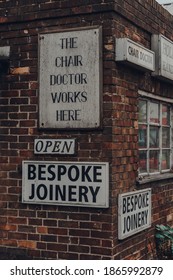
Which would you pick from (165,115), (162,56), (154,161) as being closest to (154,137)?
(154,161)

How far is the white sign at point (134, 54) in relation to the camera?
5.24 meters

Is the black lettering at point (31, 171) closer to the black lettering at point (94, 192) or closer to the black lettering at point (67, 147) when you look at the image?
the black lettering at point (67, 147)

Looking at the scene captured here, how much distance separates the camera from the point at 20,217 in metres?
5.65

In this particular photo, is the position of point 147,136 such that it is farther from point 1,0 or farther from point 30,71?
point 1,0

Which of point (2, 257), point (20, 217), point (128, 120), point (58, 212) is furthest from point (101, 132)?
point (2, 257)

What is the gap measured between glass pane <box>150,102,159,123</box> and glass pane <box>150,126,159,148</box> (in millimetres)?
115

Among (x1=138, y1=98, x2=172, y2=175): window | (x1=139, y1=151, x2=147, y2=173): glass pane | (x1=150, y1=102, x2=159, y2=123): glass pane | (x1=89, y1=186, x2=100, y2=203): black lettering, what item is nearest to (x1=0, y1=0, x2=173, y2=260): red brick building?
(x1=89, y1=186, x2=100, y2=203): black lettering

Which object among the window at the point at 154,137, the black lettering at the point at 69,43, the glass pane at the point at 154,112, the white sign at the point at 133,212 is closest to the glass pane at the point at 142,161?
the window at the point at 154,137

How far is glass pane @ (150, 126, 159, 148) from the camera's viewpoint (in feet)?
21.8

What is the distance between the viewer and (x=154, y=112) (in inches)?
268

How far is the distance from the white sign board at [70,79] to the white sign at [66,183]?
1.55ft

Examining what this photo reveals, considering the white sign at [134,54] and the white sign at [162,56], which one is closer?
the white sign at [134,54]

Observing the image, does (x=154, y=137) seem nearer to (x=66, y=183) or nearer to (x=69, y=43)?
(x=66, y=183)

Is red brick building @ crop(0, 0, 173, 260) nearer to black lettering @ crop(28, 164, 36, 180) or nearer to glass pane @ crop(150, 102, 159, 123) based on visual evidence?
black lettering @ crop(28, 164, 36, 180)
